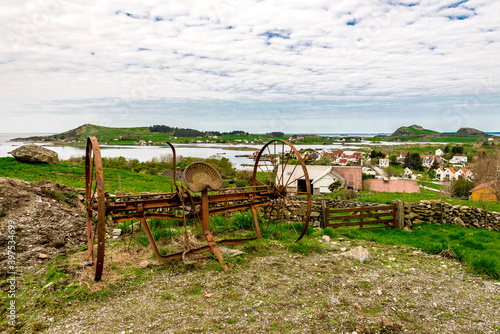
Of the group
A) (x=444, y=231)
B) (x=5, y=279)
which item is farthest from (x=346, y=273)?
(x=5, y=279)

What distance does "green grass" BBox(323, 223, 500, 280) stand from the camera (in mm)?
6770

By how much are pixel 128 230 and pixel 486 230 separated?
12639mm

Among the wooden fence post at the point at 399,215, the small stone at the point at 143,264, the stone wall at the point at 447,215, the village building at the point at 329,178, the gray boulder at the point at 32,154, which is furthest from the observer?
the village building at the point at 329,178

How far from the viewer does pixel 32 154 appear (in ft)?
52.9

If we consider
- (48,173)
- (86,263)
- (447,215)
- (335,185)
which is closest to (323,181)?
(335,185)

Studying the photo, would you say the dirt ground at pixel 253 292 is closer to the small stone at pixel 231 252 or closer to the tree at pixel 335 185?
the small stone at pixel 231 252

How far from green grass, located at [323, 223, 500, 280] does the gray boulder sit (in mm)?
16656

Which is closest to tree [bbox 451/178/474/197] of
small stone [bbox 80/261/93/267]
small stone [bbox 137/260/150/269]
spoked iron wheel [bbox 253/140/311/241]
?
spoked iron wheel [bbox 253/140/311/241]

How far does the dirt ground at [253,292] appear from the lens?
15.0 feet

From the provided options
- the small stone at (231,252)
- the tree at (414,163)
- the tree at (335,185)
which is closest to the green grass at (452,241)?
the small stone at (231,252)

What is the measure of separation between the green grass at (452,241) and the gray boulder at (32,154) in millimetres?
16656

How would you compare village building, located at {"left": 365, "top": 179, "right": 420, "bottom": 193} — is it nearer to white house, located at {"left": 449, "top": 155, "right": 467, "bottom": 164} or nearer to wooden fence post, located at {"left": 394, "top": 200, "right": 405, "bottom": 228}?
wooden fence post, located at {"left": 394, "top": 200, "right": 405, "bottom": 228}

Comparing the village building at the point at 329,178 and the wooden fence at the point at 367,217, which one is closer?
the wooden fence at the point at 367,217

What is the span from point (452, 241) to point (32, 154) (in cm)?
2075
